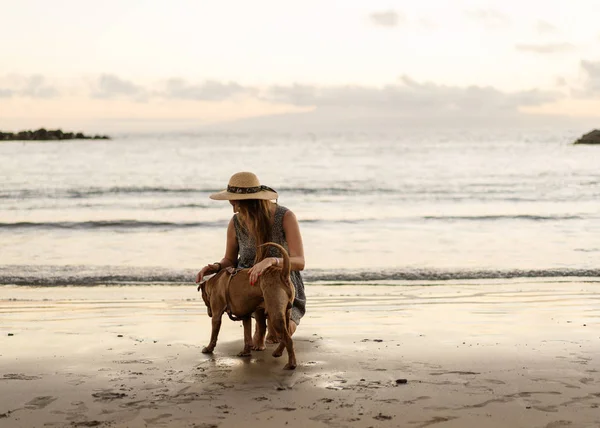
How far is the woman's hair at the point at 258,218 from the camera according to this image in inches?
217

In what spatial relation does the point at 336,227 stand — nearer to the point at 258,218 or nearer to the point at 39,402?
the point at 258,218

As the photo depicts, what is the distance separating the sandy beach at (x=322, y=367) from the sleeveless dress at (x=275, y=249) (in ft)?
1.19

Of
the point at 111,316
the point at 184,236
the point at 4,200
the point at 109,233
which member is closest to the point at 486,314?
the point at 111,316

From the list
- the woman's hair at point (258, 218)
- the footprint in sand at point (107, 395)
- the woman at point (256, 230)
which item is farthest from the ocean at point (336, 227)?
the footprint in sand at point (107, 395)

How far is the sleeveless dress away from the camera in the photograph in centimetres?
564

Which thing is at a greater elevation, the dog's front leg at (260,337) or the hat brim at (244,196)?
→ the hat brim at (244,196)

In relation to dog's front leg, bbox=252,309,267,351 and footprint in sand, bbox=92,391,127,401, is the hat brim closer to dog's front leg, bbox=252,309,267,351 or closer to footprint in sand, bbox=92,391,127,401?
dog's front leg, bbox=252,309,267,351

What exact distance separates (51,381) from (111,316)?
8.55 ft

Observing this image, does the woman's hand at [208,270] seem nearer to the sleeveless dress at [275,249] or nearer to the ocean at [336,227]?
the sleeveless dress at [275,249]

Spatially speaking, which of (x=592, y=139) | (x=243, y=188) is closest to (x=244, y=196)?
(x=243, y=188)

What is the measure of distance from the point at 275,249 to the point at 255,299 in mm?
486

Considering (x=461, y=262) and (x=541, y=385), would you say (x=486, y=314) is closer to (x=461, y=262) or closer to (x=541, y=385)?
(x=541, y=385)

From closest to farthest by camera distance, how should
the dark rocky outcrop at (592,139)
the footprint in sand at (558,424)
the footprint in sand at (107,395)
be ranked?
the footprint in sand at (558,424) < the footprint in sand at (107,395) < the dark rocky outcrop at (592,139)

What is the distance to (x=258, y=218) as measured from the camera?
18.1 feet
